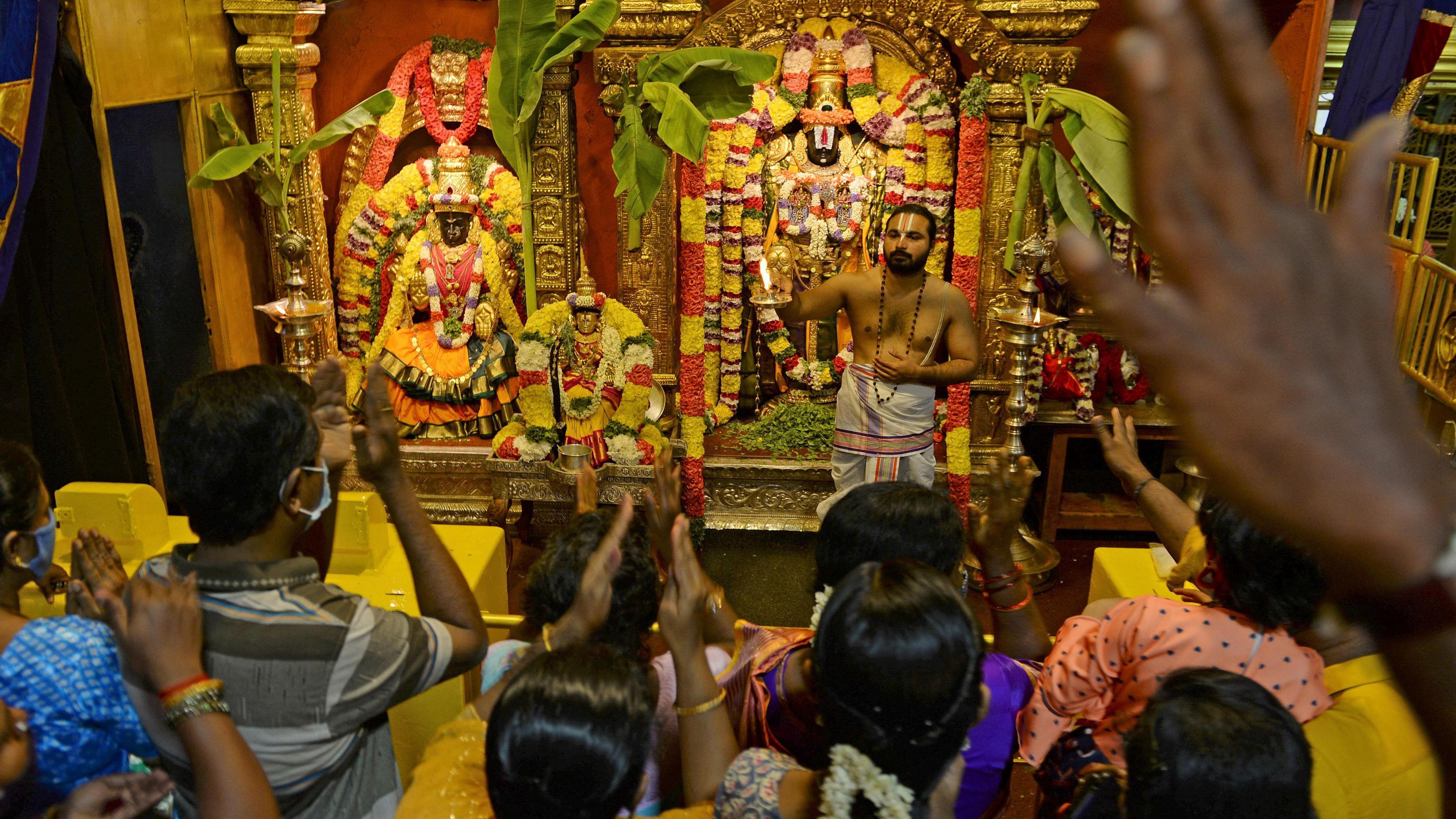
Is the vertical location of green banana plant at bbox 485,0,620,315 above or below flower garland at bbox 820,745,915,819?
above

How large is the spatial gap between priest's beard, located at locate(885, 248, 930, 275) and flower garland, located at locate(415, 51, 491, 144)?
2962mm

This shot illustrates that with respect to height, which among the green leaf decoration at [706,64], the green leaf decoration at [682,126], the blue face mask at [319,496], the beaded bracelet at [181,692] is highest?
the green leaf decoration at [706,64]

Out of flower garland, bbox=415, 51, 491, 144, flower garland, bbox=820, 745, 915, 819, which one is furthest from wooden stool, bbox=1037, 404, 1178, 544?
flower garland, bbox=820, 745, 915, 819

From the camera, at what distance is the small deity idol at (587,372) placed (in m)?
5.77

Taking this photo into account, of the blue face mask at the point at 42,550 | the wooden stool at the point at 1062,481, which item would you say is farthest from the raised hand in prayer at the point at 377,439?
the wooden stool at the point at 1062,481

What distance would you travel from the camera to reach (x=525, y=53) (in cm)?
517

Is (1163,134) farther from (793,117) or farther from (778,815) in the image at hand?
(793,117)

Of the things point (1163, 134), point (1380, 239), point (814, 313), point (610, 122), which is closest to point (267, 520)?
point (1163, 134)

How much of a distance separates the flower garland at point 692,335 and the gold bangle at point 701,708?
4266 mm

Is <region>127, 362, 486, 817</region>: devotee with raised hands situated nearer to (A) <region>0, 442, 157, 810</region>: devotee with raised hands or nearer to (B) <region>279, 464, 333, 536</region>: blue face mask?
(B) <region>279, 464, 333, 536</region>: blue face mask

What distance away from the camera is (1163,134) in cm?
80

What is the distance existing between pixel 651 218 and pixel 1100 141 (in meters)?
2.55

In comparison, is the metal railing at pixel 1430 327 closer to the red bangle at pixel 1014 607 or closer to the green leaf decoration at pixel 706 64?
the green leaf decoration at pixel 706 64

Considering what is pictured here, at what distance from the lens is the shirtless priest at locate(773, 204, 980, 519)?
5.18 m
